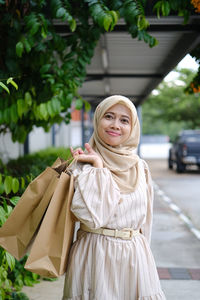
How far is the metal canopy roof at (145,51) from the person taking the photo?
4.54 metres

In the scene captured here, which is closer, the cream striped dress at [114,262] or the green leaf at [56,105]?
the cream striped dress at [114,262]

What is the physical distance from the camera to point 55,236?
7.47 feet

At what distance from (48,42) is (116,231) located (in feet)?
8.55

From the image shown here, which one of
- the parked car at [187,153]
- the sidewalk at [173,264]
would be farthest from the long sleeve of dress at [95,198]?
the parked car at [187,153]

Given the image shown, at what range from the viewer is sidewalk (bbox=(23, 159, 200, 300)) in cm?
431

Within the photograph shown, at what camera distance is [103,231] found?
7.68ft

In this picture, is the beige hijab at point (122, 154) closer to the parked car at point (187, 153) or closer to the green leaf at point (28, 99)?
the green leaf at point (28, 99)

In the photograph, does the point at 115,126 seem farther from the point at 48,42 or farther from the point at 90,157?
the point at 48,42

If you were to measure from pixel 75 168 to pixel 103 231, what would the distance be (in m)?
0.38

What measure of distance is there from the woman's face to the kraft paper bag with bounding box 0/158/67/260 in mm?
345

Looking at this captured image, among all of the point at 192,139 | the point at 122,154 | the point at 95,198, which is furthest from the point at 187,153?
the point at 95,198

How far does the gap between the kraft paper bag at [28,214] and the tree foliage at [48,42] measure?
1686 mm

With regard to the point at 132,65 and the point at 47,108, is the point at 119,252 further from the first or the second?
the point at 132,65

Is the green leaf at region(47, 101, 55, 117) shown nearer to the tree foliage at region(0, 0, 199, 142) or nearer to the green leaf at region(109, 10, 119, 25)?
the tree foliage at region(0, 0, 199, 142)
